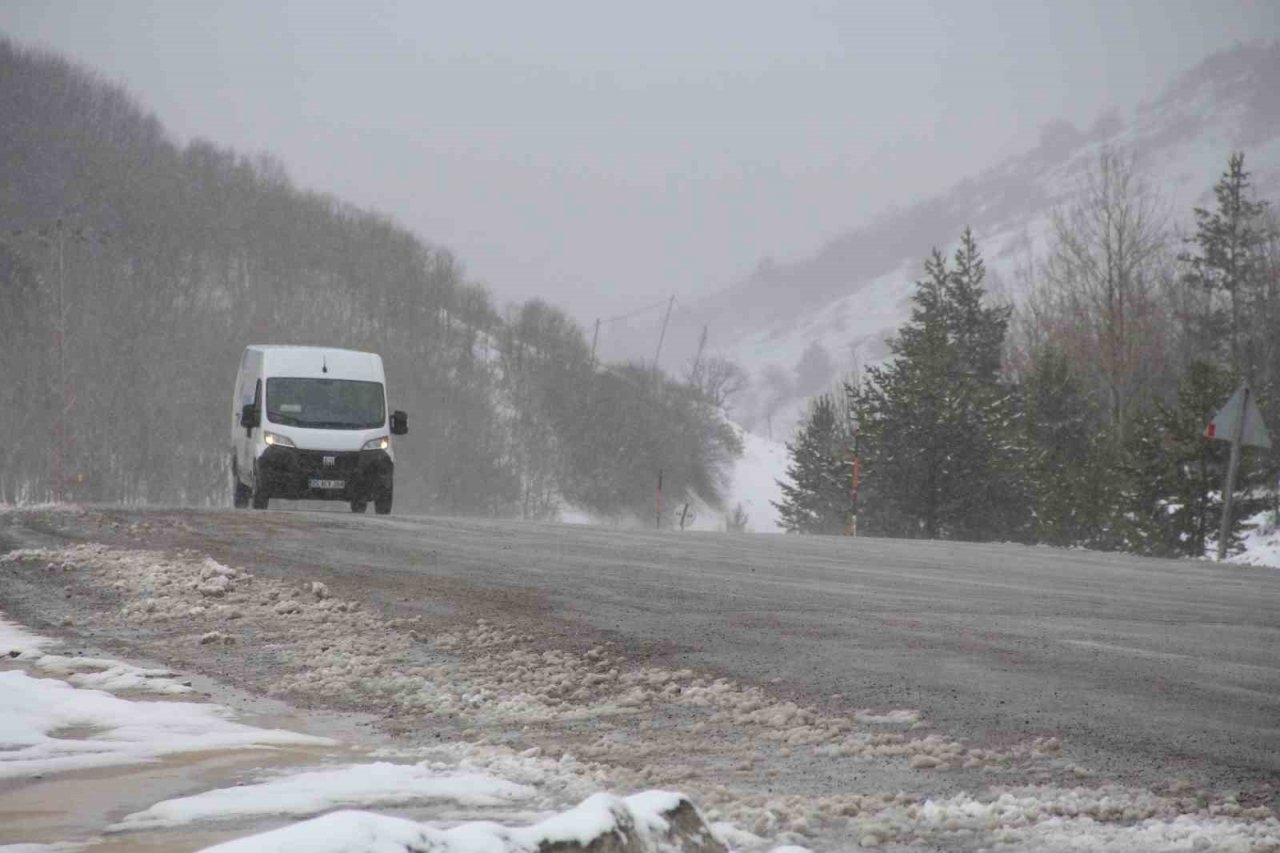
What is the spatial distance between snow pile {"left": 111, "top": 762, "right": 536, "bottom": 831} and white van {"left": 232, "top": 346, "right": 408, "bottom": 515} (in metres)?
19.2

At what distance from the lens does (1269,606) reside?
12.2 metres

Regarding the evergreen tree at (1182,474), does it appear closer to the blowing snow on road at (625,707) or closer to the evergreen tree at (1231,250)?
the blowing snow on road at (625,707)

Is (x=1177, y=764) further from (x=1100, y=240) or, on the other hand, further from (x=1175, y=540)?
(x=1100, y=240)

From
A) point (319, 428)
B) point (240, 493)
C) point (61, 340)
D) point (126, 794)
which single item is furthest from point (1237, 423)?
point (61, 340)

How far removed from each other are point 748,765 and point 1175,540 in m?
39.3

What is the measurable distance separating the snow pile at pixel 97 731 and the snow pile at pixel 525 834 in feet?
9.32

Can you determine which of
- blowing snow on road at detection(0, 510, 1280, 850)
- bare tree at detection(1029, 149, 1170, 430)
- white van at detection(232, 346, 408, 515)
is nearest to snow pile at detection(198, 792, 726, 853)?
blowing snow on road at detection(0, 510, 1280, 850)

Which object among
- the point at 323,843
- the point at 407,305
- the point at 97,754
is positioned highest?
the point at 407,305

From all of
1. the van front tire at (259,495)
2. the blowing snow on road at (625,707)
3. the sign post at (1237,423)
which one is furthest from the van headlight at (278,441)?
the sign post at (1237,423)

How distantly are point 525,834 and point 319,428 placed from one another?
72.8 ft

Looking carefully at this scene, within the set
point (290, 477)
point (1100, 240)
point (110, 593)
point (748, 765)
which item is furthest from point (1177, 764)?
point (1100, 240)

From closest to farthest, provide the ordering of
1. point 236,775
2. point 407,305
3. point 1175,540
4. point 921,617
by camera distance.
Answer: point 236,775, point 921,617, point 1175,540, point 407,305

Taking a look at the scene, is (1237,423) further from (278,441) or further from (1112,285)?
(1112,285)

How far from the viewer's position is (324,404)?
2519cm
